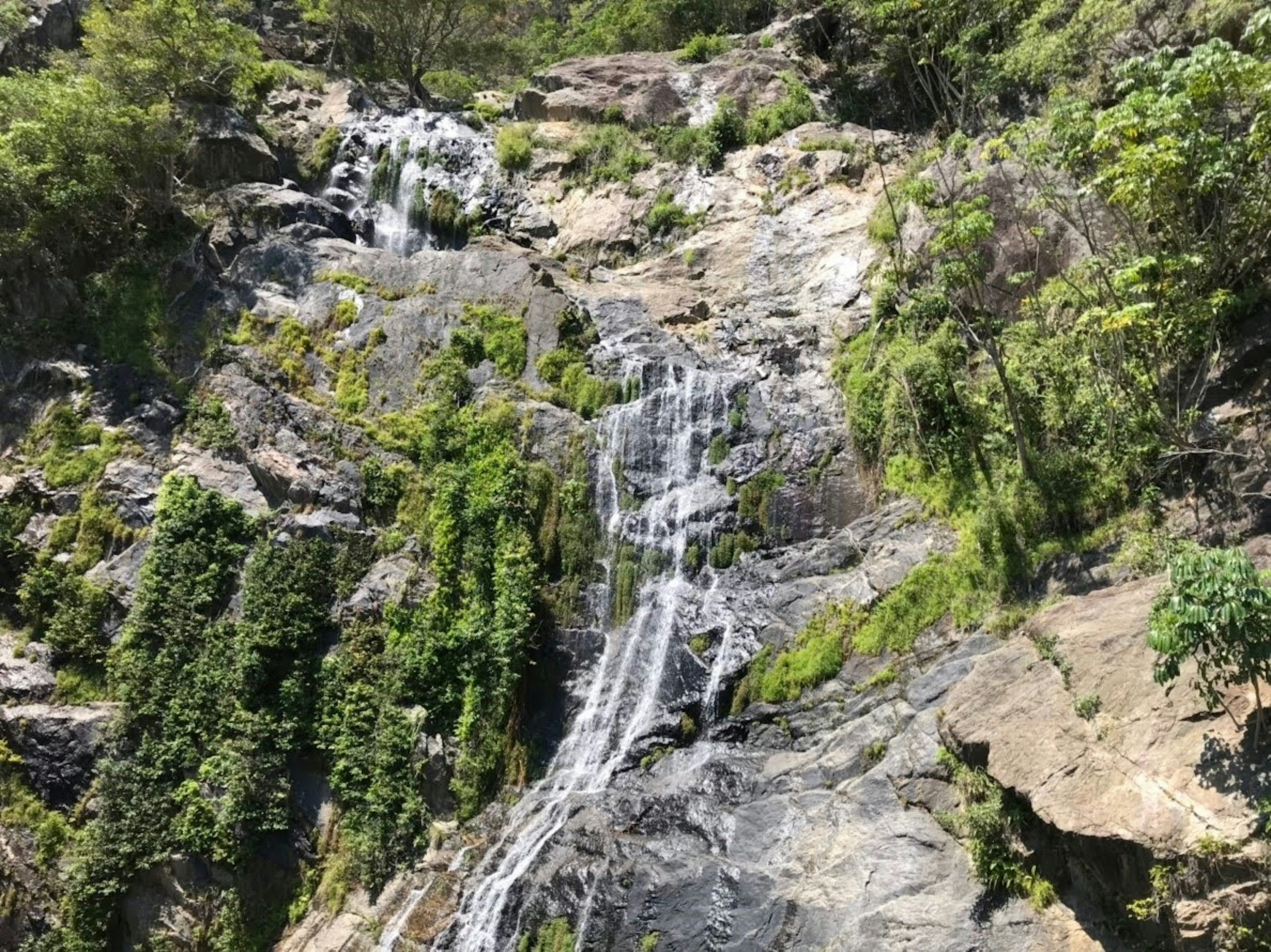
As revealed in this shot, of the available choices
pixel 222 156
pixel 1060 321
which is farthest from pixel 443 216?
pixel 1060 321

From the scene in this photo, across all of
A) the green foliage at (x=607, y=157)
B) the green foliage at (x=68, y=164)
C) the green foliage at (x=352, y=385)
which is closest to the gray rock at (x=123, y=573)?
the green foliage at (x=352, y=385)

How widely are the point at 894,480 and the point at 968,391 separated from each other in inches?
76.3

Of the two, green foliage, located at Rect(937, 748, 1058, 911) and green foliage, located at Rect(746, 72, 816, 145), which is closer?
green foliage, located at Rect(937, 748, 1058, 911)

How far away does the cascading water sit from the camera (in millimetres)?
25094

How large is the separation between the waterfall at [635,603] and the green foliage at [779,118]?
1025cm

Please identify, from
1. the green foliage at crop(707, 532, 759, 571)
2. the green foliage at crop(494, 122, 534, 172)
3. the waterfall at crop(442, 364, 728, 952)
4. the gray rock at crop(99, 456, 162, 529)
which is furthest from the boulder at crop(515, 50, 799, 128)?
the gray rock at crop(99, 456, 162, 529)

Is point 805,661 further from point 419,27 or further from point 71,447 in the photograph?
point 419,27

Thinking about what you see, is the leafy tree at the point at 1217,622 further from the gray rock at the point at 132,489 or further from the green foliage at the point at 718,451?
the gray rock at the point at 132,489

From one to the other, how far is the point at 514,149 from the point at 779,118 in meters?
8.09

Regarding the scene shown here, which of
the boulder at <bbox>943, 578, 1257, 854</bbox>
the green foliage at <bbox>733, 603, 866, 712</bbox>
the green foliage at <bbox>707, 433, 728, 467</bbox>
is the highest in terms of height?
the green foliage at <bbox>707, 433, 728, 467</bbox>

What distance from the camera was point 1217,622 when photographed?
22.9ft

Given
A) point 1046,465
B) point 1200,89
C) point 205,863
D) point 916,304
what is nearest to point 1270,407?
point 1046,465

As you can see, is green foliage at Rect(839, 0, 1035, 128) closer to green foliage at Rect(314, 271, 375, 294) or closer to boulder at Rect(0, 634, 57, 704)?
green foliage at Rect(314, 271, 375, 294)

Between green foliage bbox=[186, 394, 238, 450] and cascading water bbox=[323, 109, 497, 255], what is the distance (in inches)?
318
